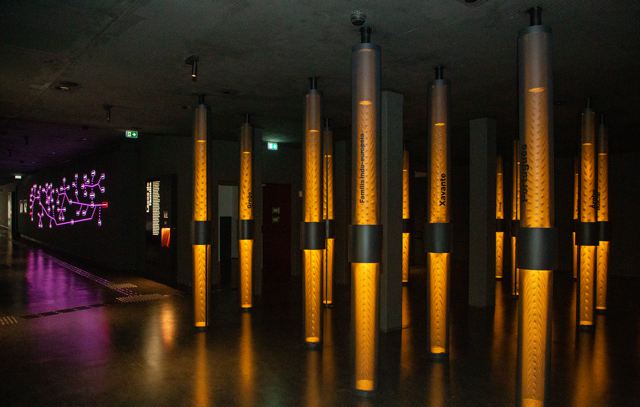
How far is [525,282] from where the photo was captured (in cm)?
373

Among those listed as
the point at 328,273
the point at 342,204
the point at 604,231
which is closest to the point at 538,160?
the point at 604,231

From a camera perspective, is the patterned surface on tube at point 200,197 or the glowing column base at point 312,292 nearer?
the glowing column base at point 312,292

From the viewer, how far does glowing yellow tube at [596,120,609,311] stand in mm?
7035

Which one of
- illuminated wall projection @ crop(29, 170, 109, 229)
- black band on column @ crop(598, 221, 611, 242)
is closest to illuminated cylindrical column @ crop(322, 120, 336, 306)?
black band on column @ crop(598, 221, 611, 242)

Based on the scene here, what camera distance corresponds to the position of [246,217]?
8.06 metres

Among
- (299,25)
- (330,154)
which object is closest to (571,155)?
(330,154)

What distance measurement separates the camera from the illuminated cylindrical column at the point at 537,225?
3.67 meters

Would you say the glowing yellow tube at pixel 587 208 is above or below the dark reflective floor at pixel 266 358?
above

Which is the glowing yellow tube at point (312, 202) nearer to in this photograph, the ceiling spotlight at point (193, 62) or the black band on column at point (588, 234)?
the ceiling spotlight at point (193, 62)

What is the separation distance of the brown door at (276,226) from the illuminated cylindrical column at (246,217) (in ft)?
14.0

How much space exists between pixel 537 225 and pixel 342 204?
299 inches

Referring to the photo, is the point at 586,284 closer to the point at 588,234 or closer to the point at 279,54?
the point at 588,234

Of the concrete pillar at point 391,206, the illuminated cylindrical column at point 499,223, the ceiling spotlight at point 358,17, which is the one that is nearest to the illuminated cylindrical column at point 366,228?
the ceiling spotlight at point 358,17

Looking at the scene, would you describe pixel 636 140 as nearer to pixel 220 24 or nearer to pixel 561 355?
pixel 561 355
